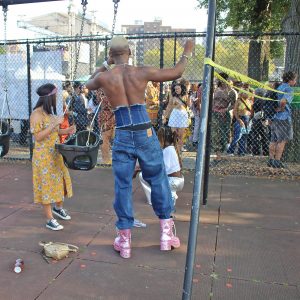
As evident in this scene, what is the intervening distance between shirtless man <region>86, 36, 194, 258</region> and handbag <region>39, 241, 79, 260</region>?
452 mm

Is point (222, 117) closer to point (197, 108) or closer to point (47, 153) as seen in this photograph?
point (197, 108)

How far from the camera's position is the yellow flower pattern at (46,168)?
420 cm

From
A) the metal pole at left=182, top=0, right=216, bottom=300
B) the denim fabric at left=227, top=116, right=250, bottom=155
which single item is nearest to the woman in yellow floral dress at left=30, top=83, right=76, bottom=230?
the metal pole at left=182, top=0, right=216, bottom=300

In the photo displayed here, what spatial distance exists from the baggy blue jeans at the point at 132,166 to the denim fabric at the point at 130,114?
86mm

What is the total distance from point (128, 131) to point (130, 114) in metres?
0.15

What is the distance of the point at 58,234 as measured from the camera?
421 cm

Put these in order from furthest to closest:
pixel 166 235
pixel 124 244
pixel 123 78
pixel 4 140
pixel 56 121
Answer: pixel 4 140 → pixel 56 121 → pixel 166 235 → pixel 124 244 → pixel 123 78

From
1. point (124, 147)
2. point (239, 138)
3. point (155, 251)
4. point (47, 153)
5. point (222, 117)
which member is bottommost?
point (155, 251)

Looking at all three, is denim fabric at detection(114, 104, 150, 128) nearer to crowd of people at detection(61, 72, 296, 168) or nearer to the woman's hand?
the woman's hand

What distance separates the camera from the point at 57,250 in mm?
3590

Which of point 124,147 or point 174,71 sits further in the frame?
point 124,147

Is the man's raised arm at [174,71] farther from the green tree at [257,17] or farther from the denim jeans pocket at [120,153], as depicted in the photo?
the green tree at [257,17]

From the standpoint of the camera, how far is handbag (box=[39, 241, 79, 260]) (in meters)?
3.57

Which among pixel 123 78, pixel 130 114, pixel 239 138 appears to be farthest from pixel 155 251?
pixel 239 138
